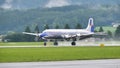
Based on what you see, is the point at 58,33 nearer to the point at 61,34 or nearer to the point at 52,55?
the point at 61,34

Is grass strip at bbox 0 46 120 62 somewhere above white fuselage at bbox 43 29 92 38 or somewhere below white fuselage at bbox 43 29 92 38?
below

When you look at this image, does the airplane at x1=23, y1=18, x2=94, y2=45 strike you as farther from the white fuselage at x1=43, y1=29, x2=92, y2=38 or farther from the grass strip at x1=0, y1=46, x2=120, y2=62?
the grass strip at x1=0, y1=46, x2=120, y2=62

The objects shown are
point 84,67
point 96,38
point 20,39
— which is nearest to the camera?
point 84,67

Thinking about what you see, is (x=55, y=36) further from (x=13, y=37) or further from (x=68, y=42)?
(x=13, y=37)

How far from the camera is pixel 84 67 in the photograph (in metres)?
29.4

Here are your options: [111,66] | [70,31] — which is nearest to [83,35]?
[70,31]

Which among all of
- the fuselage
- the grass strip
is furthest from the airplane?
the grass strip

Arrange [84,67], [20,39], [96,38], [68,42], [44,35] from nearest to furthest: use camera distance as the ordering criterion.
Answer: [84,67] < [44,35] < [68,42] < [96,38] < [20,39]

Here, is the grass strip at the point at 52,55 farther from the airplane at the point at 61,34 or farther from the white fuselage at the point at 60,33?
the white fuselage at the point at 60,33

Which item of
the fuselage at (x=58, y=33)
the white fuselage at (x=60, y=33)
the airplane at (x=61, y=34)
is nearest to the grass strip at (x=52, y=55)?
the airplane at (x=61, y=34)

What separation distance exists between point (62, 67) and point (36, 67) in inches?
72.3

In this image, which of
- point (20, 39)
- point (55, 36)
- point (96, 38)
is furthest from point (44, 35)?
point (20, 39)

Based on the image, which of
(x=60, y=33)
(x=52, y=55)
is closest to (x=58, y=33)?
(x=60, y=33)

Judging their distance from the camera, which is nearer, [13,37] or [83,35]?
[83,35]
